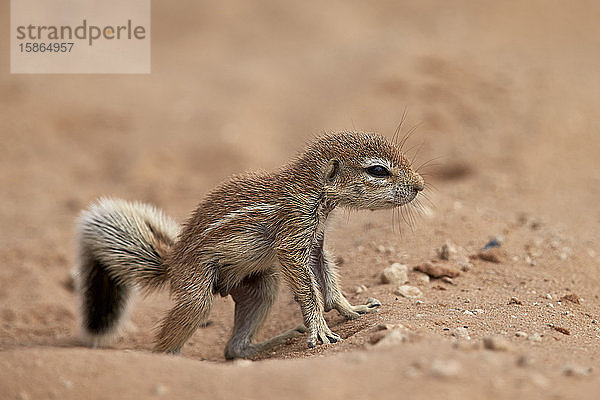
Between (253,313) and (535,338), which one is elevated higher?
(535,338)

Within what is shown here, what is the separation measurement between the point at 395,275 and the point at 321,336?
1397 mm

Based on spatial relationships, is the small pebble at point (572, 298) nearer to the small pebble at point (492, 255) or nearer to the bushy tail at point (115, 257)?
the small pebble at point (492, 255)

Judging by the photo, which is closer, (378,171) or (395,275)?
(378,171)

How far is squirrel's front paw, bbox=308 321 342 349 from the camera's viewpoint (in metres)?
5.41

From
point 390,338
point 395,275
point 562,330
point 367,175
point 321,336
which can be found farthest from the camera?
point 395,275

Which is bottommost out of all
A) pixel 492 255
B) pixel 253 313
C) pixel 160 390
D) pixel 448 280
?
pixel 253 313

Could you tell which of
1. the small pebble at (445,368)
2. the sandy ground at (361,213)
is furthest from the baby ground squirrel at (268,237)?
the small pebble at (445,368)

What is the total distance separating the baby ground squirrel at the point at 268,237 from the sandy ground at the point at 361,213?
403 mm

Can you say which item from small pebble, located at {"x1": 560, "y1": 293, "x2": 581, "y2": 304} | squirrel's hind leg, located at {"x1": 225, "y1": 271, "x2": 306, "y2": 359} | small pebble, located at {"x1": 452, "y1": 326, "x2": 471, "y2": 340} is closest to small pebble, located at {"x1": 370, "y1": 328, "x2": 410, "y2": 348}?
small pebble, located at {"x1": 452, "y1": 326, "x2": 471, "y2": 340}

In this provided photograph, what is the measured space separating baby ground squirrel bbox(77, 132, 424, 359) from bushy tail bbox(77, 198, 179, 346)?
0.01 meters

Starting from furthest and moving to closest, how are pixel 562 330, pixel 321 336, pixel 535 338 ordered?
pixel 321 336 < pixel 562 330 < pixel 535 338

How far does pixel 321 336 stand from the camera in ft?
17.9

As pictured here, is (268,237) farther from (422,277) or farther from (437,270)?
(437,270)

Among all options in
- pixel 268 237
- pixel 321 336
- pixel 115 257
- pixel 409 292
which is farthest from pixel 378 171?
pixel 115 257
